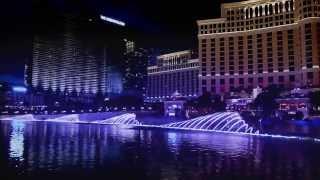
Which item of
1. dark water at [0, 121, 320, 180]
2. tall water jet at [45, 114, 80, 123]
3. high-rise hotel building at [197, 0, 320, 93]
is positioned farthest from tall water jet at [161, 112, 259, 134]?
tall water jet at [45, 114, 80, 123]

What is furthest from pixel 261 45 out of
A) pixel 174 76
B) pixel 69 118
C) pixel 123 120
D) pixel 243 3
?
pixel 69 118

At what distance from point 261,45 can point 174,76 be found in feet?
168

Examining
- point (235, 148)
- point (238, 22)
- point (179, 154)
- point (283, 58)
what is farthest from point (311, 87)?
point (179, 154)

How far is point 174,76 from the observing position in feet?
577

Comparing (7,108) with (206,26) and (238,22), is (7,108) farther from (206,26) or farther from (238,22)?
(238,22)

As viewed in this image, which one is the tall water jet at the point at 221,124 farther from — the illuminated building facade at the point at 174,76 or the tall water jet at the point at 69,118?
the illuminated building facade at the point at 174,76

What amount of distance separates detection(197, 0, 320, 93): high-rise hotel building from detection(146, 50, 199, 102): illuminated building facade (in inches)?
891

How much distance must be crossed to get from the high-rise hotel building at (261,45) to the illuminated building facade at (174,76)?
2264 cm

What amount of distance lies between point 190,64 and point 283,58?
4763 centimetres

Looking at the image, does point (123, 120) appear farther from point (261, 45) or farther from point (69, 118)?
point (261, 45)

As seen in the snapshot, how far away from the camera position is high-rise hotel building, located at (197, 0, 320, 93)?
120875 millimetres

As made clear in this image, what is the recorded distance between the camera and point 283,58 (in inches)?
5103

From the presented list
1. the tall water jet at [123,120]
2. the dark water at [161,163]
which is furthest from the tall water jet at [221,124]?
the dark water at [161,163]

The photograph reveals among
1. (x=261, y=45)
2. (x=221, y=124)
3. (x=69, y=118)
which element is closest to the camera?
(x=221, y=124)
